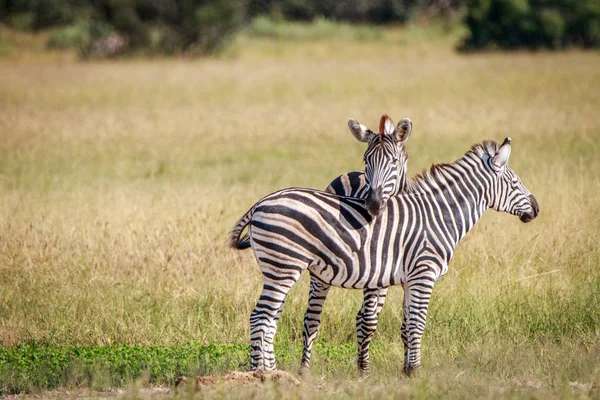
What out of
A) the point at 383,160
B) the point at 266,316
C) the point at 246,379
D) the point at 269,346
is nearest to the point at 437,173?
the point at 383,160

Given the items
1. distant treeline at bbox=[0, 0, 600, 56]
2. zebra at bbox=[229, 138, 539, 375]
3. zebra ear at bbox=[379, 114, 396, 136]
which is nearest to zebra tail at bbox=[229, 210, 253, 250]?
zebra at bbox=[229, 138, 539, 375]

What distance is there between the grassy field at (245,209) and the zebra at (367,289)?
29cm

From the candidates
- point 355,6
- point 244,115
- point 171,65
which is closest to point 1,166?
point 244,115

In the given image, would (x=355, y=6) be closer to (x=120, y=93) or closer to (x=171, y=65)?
(x=171, y=65)

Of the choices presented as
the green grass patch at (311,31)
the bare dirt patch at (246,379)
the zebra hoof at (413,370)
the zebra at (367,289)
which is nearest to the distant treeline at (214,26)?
the green grass patch at (311,31)

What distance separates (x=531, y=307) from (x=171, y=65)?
96.2ft

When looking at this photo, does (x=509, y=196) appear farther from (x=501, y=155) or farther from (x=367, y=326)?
(x=367, y=326)

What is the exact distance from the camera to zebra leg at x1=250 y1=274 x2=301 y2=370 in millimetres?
7016

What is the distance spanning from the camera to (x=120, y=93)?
1131 inches

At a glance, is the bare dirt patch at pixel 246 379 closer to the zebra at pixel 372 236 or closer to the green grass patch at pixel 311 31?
Result: the zebra at pixel 372 236

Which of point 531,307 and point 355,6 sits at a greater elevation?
point 355,6

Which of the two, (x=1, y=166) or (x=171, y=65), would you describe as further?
(x=171, y=65)

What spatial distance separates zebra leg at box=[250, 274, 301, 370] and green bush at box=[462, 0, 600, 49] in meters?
38.4

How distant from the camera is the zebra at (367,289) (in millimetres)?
7555
